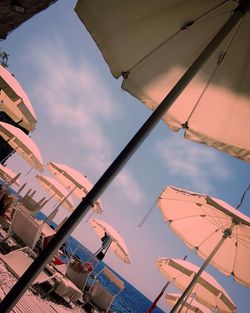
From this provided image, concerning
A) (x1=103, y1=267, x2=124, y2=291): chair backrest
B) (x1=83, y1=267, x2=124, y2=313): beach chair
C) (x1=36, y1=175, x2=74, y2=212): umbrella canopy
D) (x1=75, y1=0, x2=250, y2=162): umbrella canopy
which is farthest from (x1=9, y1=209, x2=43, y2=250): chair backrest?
(x1=36, y1=175, x2=74, y2=212): umbrella canopy

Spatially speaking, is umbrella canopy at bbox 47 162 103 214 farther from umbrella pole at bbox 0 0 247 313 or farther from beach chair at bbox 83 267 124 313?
umbrella pole at bbox 0 0 247 313

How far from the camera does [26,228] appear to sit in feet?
22.2

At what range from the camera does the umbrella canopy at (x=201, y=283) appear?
24.7ft

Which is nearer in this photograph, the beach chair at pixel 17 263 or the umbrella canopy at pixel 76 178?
the beach chair at pixel 17 263

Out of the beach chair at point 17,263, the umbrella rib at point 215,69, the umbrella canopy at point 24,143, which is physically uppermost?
the umbrella rib at point 215,69

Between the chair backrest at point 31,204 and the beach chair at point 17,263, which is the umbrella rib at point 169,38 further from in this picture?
the chair backrest at point 31,204

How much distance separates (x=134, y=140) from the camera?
7.53 ft

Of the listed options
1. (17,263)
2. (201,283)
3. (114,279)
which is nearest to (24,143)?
(114,279)

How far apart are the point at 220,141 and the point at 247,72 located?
3.11 feet

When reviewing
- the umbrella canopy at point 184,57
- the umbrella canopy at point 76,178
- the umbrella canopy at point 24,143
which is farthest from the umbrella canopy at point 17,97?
the umbrella canopy at point 76,178

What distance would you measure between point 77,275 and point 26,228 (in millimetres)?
2578

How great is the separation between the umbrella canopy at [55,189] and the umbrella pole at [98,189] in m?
16.0

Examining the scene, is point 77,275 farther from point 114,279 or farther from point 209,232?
point 209,232

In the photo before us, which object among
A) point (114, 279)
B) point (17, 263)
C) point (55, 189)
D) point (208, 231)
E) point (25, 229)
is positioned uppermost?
point (208, 231)
